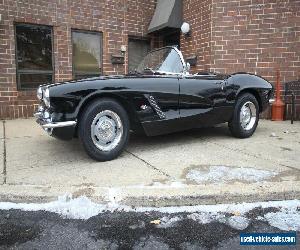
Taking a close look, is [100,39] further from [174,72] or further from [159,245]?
[159,245]

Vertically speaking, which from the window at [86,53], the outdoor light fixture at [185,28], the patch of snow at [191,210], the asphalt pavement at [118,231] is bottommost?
the asphalt pavement at [118,231]

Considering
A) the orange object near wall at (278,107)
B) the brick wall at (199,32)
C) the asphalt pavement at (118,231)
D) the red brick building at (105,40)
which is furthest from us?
the brick wall at (199,32)

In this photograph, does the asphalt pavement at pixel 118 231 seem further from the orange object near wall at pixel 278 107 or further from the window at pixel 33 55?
the window at pixel 33 55

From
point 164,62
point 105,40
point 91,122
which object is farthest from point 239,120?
point 105,40

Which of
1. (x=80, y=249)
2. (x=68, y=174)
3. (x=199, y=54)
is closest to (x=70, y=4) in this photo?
(x=199, y=54)

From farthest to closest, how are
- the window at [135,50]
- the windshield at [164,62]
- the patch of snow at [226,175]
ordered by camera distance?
the window at [135,50] < the windshield at [164,62] < the patch of snow at [226,175]

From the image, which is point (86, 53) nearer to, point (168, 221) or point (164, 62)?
point (164, 62)

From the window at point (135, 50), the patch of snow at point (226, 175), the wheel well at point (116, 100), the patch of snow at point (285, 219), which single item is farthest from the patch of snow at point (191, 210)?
the window at point (135, 50)

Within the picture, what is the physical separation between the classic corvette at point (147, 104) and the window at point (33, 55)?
379 cm

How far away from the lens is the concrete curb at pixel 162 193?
312 cm

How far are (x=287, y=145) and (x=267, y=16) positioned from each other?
3.74 m

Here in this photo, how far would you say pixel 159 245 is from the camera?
95.7 inches

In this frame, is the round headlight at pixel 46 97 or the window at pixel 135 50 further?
the window at pixel 135 50

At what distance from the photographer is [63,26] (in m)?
8.40
